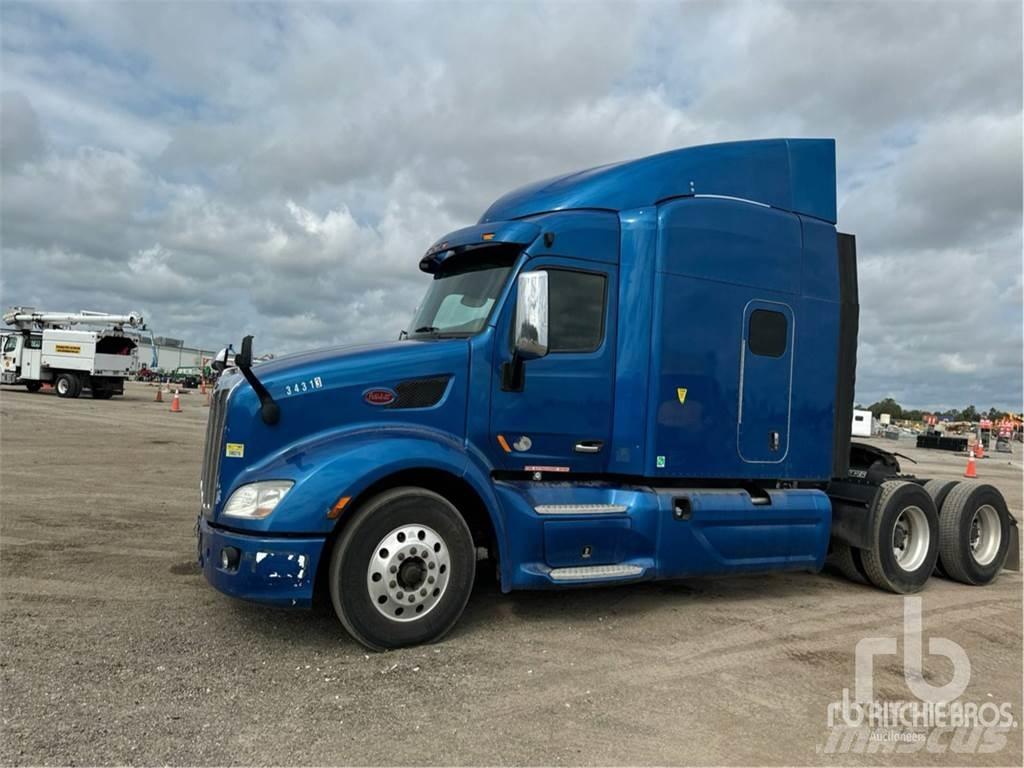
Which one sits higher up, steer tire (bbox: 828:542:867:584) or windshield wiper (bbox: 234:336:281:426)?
windshield wiper (bbox: 234:336:281:426)

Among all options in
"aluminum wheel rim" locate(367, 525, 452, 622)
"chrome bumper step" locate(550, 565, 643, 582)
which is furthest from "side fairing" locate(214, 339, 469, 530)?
"chrome bumper step" locate(550, 565, 643, 582)

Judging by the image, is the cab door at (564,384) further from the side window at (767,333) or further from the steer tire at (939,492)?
the steer tire at (939,492)

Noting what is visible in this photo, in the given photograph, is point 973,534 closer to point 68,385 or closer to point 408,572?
point 408,572

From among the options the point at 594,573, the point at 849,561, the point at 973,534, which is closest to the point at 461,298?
the point at 594,573

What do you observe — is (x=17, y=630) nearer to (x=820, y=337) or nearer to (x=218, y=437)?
(x=218, y=437)

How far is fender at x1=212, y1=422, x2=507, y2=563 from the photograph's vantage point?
452 centimetres

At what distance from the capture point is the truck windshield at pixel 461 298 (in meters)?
5.50

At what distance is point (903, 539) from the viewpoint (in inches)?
286

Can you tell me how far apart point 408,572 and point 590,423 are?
1.79 m

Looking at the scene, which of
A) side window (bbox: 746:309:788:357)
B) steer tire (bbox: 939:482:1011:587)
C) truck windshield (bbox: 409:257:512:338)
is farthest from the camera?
steer tire (bbox: 939:482:1011:587)

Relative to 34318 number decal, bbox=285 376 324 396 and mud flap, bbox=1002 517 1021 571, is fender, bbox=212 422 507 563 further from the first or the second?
mud flap, bbox=1002 517 1021 571

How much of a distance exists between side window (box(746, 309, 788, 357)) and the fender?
108 inches

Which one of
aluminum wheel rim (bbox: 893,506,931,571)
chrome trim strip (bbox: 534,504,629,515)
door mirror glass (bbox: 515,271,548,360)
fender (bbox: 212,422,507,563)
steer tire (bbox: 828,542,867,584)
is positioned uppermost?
door mirror glass (bbox: 515,271,548,360)

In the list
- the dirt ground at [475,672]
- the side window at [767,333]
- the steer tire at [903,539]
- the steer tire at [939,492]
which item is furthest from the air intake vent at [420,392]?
the steer tire at [939,492]
